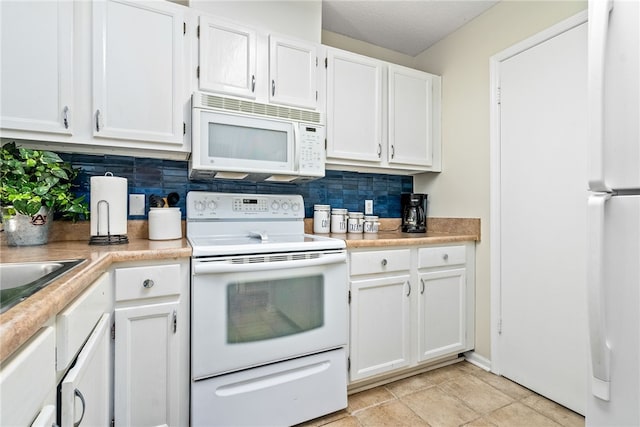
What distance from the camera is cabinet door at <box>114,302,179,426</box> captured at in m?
1.29

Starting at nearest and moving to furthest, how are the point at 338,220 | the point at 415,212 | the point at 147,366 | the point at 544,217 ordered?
the point at 147,366
the point at 544,217
the point at 338,220
the point at 415,212

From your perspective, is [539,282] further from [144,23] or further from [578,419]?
[144,23]

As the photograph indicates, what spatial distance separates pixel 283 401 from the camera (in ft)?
5.03

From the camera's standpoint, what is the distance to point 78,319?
0.88m

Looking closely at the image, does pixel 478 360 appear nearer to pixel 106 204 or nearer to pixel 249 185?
pixel 249 185

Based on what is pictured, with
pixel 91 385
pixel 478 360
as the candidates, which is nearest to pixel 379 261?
pixel 478 360

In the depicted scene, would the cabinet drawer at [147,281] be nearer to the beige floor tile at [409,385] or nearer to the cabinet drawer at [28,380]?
the cabinet drawer at [28,380]

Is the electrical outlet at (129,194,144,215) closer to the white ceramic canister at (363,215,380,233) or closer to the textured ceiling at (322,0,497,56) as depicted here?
the white ceramic canister at (363,215,380,233)

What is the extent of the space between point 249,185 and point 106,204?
84 cm

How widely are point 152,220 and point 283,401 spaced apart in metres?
1.14

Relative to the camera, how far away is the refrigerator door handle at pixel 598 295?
0.92 m

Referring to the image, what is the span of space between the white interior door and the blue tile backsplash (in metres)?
0.87

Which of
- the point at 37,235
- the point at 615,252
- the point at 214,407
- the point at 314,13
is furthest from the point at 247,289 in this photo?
the point at 314,13

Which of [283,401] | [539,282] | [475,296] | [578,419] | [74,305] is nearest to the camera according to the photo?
[74,305]
